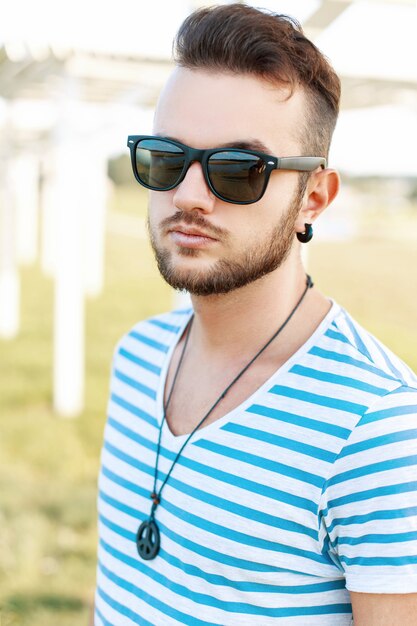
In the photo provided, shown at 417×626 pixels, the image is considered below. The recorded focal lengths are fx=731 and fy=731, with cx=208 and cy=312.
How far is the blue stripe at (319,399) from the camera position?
129 centimetres

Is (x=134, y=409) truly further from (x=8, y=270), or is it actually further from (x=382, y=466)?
(x=8, y=270)

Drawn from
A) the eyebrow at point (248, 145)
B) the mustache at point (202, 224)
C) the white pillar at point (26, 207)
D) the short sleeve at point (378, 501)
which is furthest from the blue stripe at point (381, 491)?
the white pillar at point (26, 207)

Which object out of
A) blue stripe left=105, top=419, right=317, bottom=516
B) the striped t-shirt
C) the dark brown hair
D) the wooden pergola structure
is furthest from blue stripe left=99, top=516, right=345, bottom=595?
the wooden pergola structure

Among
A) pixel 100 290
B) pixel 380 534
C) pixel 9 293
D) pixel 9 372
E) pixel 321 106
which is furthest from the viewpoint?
pixel 100 290

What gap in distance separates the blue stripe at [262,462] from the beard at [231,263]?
307 mm

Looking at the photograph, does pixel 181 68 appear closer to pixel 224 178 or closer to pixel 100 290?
pixel 224 178

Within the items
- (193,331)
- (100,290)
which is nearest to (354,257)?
(100,290)

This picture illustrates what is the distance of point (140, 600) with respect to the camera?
1507 millimetres

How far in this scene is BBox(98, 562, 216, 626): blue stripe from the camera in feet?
4.61

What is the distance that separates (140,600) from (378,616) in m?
0.53

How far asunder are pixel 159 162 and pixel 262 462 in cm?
64

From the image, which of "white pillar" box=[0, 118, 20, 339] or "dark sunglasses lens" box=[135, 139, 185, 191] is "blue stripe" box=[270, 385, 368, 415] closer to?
"dark sunglasses lens" box=[135, 139, 185, 191]

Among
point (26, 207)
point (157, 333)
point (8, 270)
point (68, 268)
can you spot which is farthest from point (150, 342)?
point (26, 207)

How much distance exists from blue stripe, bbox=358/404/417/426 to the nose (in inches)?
20.0
